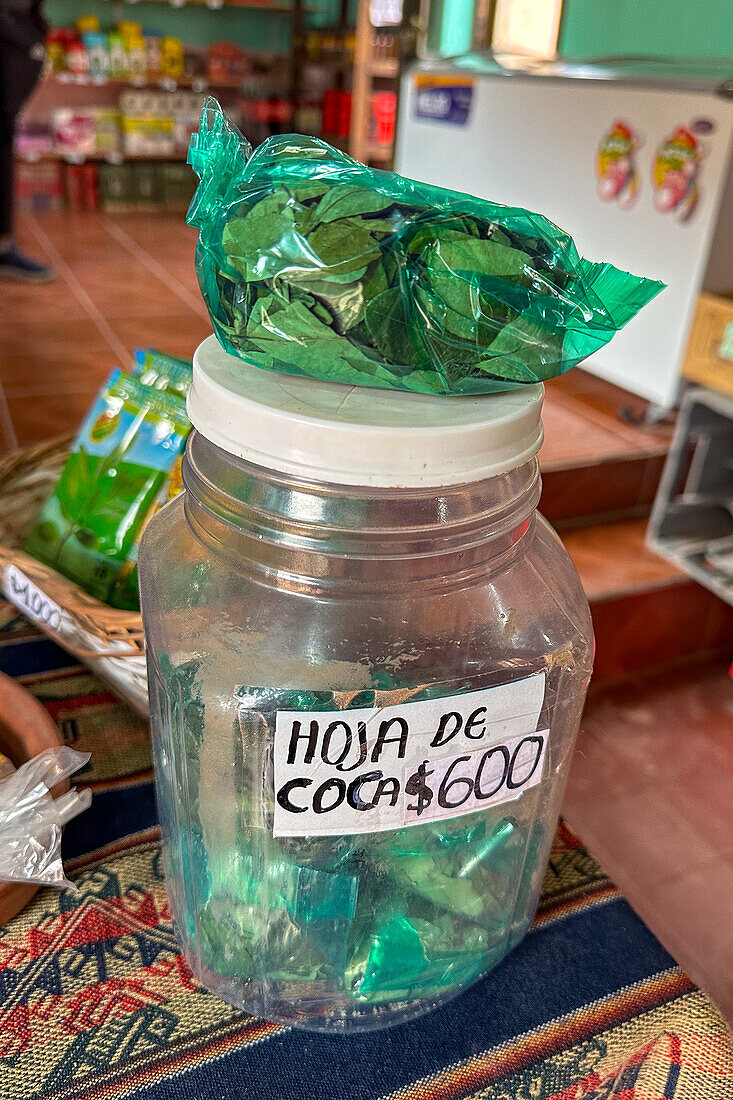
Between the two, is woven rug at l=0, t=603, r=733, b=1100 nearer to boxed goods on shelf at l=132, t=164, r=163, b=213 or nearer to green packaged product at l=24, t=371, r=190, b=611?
green packaged product at l=24, t=371, r=190, b=611

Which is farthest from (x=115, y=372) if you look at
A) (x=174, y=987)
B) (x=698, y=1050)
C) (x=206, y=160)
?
(x=698, y=1050)

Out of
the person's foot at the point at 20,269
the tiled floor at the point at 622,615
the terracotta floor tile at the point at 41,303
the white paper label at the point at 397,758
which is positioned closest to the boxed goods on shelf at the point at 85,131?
the person's foot at the point at 20,269

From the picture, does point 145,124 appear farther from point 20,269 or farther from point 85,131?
point 20,269

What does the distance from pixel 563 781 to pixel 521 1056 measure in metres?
0.13

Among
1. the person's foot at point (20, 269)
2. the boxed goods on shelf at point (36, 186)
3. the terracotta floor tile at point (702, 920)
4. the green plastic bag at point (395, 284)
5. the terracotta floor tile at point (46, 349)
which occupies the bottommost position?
the terracotta floor tile at point (702, 920)

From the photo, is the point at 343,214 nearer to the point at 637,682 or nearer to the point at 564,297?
the point at 564,297

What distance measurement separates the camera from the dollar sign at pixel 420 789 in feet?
1.27

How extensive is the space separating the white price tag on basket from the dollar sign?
1.05ft

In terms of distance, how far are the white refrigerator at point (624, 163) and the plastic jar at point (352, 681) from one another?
4.76ft

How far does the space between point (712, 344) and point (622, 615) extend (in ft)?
1.61

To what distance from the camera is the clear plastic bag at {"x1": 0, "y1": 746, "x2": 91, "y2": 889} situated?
1.52 feet

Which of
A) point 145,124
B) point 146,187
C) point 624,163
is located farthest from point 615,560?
point 145,124

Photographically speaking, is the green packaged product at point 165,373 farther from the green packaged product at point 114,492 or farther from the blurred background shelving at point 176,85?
the blurred background shelving at point 176,85

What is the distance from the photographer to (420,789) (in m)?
0.39
